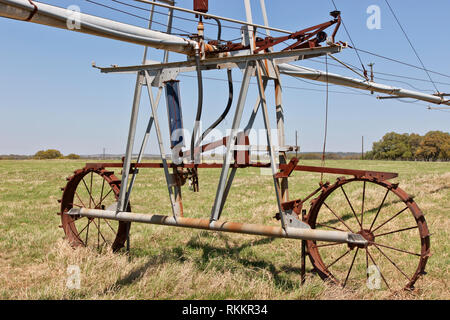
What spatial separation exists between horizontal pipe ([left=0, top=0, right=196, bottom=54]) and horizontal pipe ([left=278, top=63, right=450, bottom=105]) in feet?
10.9

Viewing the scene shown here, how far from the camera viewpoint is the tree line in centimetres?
7425

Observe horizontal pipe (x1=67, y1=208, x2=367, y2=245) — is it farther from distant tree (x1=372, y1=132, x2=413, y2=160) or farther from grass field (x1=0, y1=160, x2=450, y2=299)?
distant tree (x1=372, y1=132, x2=413, y2=160)

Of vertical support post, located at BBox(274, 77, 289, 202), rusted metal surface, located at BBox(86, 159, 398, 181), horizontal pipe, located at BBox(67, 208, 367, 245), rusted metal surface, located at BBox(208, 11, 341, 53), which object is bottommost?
horizontal pipe, located at BBox(67, 208, 367, 245)

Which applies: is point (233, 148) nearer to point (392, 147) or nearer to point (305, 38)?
point (305, 38)

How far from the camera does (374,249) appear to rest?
8133 mm

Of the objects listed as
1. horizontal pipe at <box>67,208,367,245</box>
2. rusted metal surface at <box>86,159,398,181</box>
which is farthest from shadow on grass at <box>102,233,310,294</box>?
rusted metal surface at <box>86,159,398,181</box>

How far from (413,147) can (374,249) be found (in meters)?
84.3

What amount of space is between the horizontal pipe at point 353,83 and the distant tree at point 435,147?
6765 cm

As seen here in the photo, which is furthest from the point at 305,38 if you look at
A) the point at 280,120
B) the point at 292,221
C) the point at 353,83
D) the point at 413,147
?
the point at 413,147

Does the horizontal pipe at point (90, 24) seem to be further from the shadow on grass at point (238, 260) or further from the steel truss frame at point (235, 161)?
the shadow on grass at point (238, 260)

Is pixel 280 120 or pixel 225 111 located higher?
pixel 225 111

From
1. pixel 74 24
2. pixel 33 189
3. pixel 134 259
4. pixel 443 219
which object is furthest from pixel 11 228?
pixel 443 219

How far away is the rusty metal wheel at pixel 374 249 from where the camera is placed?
17.0ft

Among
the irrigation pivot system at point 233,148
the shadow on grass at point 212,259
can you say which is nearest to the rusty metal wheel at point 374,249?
the irrigation pivot system at point 233,148
